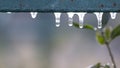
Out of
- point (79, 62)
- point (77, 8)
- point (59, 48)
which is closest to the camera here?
point (77, 8)

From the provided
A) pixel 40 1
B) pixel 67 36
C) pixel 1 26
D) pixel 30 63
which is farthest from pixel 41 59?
pixel 40 1

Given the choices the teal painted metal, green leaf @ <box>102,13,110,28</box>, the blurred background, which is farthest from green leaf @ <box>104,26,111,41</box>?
the blurred background

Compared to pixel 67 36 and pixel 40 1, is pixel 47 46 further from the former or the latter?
pixel 40 1

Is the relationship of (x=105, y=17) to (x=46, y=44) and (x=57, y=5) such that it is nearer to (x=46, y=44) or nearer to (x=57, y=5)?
(x=57, y=5)

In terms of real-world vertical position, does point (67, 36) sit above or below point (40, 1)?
below

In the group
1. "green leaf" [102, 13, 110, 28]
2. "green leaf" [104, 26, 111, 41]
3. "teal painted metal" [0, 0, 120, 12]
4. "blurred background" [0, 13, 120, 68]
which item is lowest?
"blurred background" [0, 13, 120, 68]

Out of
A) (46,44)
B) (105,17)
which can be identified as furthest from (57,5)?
(46,44)

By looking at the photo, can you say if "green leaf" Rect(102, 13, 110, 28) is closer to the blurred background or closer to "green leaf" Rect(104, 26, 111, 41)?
"green leaf" Rect(104, 26, 111, 41)
